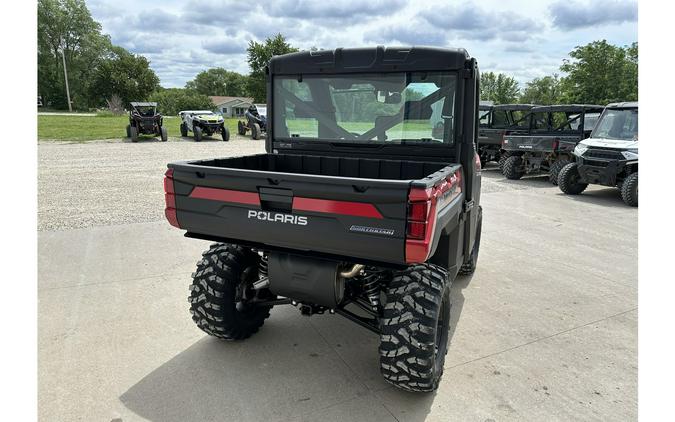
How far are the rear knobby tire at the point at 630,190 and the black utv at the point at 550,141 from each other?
2.59 meters

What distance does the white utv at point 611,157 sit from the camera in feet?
29.7

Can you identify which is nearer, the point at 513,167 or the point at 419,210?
the point at 419,210

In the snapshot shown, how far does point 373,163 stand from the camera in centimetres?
367

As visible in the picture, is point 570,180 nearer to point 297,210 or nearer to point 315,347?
point 315,347

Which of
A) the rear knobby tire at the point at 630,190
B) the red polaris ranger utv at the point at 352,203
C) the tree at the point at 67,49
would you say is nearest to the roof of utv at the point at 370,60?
the red polaris ranger utv at the point at 352,203

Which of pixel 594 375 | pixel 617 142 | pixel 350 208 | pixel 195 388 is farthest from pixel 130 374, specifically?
pixel 617 142

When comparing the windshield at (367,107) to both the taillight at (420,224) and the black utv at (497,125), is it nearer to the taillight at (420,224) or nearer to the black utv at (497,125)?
the taillight at (420,224)

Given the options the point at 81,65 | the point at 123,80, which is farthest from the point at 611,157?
the point at 81,65

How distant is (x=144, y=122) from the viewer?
19.8 meters

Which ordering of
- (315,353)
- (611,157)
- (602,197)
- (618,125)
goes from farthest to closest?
(602,197) → (618,125) → (611,157) → (315,353)

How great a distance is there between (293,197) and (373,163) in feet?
4.22

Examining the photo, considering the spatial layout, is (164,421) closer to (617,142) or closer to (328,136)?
(328,136)

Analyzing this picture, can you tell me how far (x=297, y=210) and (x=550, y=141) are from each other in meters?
10.8

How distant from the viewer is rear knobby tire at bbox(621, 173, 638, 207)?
8.91 meters
